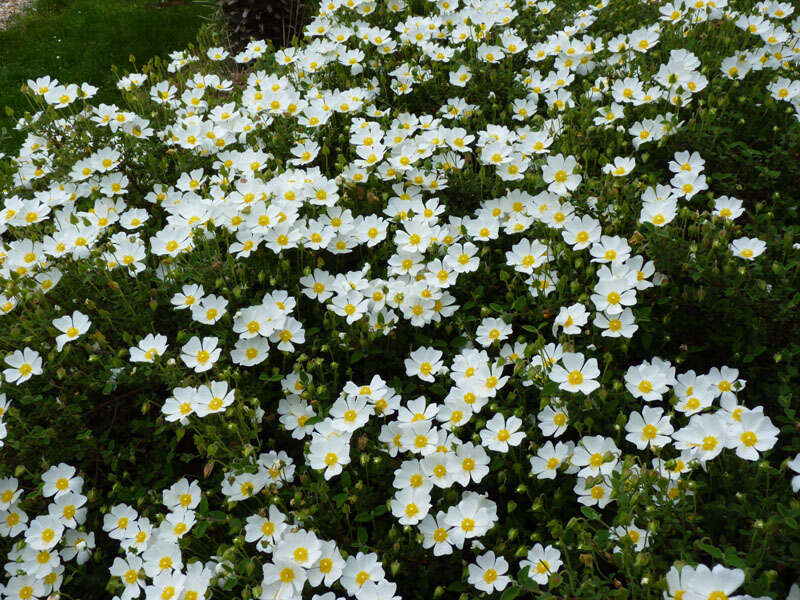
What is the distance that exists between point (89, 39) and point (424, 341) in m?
6.07

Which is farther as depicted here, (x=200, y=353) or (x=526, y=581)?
(x=200, y=353)

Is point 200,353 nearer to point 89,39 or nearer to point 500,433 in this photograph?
point 500,433

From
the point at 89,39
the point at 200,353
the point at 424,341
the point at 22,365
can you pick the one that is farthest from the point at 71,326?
the point at 89,39

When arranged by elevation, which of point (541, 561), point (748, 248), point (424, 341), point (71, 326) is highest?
point (71, 326)

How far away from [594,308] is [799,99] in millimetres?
1494

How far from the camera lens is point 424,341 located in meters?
2.35

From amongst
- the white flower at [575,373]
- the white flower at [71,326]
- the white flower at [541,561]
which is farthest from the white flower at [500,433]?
the white flower at [71,326]

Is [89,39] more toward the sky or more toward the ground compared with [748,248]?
more toward the sky

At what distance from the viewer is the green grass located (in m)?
6.07

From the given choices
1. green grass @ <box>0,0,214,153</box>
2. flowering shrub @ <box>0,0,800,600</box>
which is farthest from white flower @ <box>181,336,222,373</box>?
green grass @ <box>0,0,214,153</box>

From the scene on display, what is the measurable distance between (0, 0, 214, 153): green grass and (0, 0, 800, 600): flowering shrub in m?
3.10

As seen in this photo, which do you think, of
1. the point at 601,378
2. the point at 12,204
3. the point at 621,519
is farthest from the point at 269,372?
the point at 12,204

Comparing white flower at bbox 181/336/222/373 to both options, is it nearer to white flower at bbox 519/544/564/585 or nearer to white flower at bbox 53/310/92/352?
white flower at bbox 53/310/92/352

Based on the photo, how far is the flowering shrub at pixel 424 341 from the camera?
183 cm
